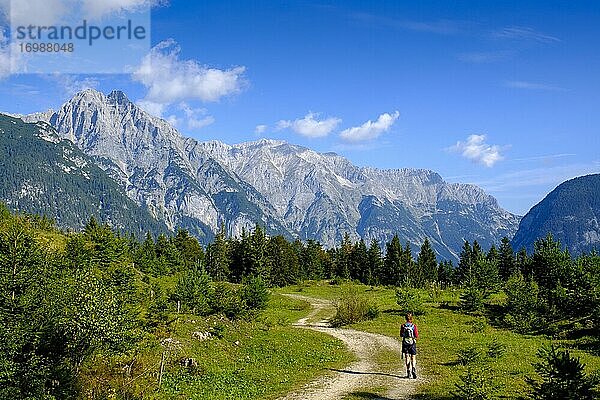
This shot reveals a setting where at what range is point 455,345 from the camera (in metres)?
34.4

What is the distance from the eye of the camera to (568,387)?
14.1 m

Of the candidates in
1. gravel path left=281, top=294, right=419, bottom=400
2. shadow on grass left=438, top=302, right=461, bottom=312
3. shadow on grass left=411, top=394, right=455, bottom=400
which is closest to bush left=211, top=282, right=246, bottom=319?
gravel path left=281, top=294, right=419, bottom=400

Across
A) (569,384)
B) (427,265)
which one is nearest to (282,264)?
(427,265)

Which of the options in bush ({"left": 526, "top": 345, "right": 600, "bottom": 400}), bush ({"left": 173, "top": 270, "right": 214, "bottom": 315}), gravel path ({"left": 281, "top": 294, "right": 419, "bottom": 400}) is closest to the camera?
bush ({"left": 526, "top": 345, "right": 600, "bottom": 400})

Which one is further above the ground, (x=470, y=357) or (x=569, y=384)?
(x=569, y=384)

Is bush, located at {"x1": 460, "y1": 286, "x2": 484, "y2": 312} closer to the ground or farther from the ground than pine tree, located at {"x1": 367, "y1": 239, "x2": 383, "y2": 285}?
closer to the ground

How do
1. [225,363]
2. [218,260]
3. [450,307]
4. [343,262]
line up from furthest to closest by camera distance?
1. [343,262]
2. [218,260]
3. [450,307]
4. [225,363]

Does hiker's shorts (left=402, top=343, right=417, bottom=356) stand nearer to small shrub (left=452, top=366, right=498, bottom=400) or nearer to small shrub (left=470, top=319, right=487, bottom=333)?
small shrub (left=452, top=366, right=498, bottom=400)

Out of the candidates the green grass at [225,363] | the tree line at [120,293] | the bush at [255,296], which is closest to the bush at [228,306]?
the tree line at [120,293]

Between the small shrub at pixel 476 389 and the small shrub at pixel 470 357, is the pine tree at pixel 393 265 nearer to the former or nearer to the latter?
the small shrub at pixel 470 357

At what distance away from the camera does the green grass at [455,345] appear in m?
23.1

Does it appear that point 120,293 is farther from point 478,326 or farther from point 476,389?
point 478,326

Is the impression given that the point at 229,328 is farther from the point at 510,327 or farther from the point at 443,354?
the point at 510,327

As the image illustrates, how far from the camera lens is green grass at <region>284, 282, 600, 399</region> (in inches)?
911
